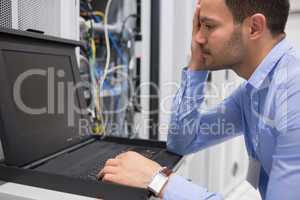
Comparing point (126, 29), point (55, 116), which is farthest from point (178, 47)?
point (55, 116)

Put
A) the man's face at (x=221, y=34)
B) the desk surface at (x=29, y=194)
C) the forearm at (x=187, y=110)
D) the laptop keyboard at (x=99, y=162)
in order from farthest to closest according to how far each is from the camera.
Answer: the forearm at (x=187, y=110)
the man's face at (x=221, y=34)
the laptop keyboard at (x=99, y=162)
the desk surface at (x=29, y=194)

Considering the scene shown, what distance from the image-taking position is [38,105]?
2.99 feet

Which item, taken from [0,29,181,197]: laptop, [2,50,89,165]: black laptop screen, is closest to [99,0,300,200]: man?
[0,29,181,197]: laptop

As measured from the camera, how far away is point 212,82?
2207 mm

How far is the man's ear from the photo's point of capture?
860 millimetres

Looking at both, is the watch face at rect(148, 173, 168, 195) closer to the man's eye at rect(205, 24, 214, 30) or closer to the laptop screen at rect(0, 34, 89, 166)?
the laptop screen at rect(0, 34, 89, 166)

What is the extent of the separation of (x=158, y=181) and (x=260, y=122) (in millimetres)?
358

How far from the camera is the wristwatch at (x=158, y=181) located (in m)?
0.71

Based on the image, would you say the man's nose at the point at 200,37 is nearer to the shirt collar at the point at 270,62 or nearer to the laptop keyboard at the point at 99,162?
the shirt collar at the point at 270,62

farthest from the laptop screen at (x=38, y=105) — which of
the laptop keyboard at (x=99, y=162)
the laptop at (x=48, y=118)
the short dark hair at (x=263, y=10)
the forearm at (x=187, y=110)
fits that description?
the short dark hair at (x=263, y=10)

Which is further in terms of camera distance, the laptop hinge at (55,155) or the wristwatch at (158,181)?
the laptop hinge at (55,155)

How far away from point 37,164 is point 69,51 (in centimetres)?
43

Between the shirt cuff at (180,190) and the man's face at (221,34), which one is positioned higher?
the man's face at (221,34)

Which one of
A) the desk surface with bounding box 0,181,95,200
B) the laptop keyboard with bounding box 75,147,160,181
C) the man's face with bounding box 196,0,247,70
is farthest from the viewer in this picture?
the man's face with bounding box 196,0,247,70
